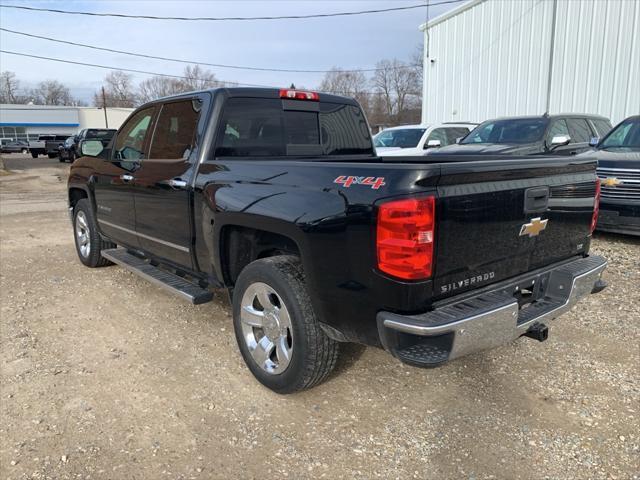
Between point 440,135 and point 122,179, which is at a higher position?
point 440,135

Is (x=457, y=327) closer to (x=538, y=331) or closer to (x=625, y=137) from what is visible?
(x=538, y=331)

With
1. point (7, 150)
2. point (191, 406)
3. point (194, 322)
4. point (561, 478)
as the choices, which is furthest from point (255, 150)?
point (7, 150)

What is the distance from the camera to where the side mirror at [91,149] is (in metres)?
5.49

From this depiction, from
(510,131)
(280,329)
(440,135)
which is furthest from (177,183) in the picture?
(440,135)

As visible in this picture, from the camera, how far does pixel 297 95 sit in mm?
4266

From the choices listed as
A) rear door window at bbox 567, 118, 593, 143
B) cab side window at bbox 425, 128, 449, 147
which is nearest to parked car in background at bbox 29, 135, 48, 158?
cab side window at bbox 425, 128, 449, 147

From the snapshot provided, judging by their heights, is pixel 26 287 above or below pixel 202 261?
below

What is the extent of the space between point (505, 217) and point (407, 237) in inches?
28.3

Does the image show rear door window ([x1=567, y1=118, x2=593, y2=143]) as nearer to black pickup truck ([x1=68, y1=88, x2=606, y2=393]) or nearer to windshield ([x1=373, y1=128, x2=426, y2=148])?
windshield ([x1=373, y1=128, x2=426, y2=148])

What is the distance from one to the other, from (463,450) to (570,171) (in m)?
1.82

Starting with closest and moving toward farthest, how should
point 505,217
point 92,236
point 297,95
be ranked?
point 505,217 → point 297,95 → point 92,236

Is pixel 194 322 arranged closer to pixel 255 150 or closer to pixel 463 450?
pixel 255 150

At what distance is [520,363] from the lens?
3684 mm

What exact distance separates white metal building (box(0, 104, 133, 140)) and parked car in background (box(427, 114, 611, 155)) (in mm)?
66434
